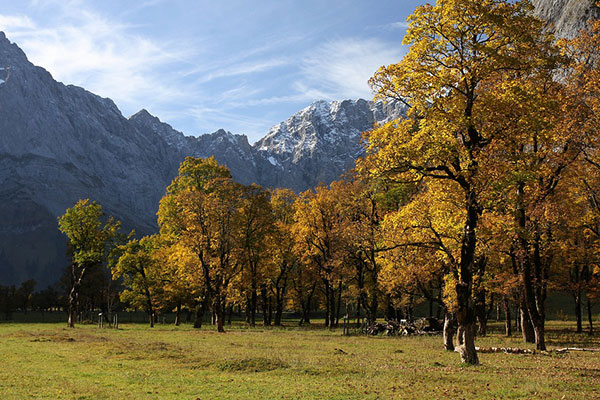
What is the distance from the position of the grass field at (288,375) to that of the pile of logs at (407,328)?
1757cm

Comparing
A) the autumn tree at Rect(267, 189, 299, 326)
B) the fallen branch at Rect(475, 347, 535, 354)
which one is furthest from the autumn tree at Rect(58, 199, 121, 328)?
the fallen branch at Rect(475, 347, 535, 354)

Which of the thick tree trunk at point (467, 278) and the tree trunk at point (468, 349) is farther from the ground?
the thick tree trunk at point (467, 278)

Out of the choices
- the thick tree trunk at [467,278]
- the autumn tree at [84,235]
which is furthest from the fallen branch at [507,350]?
the autumn tree at [84,235]

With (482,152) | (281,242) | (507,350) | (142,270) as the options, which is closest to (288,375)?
(482,152)

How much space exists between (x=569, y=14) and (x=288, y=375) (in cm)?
20061

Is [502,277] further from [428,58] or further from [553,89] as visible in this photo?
[428,58]

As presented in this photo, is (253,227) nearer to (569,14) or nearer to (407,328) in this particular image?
(407,328)

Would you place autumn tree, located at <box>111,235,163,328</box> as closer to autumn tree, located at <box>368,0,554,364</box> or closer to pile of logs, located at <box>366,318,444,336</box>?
pile of logs, located at <box>366,318,444,336</box>

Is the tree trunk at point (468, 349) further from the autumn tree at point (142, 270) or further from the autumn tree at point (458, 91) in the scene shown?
the autumn tree at point (142, 270)

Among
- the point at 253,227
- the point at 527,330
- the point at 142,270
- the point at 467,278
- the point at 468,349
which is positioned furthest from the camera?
the point at 142,270

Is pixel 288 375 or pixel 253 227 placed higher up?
pixel 253 227

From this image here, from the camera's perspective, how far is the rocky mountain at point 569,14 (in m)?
159

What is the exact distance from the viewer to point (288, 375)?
2050 cm

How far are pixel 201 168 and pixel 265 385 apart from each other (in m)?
41.1
